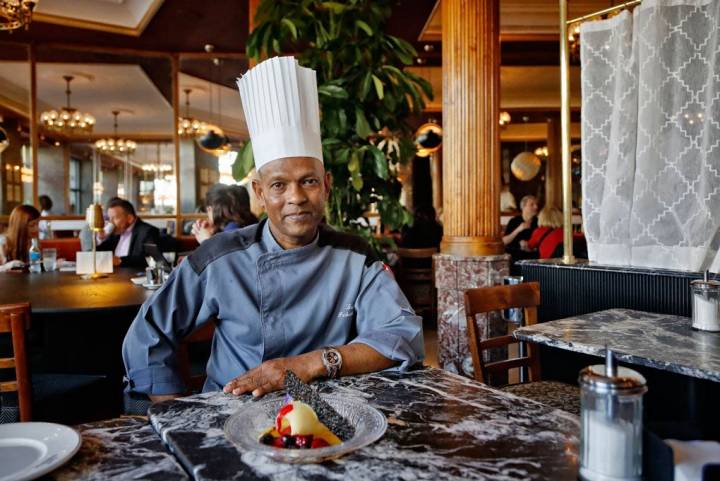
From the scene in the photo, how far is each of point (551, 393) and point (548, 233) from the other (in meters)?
3.73

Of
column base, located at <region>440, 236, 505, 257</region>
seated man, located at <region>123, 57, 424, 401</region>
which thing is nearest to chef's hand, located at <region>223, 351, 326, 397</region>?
seated man, located at <region>123, 57, 424, 401</region>

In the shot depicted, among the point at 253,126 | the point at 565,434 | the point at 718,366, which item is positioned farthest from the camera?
the point at 253,126

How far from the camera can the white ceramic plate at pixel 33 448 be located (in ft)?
2.46

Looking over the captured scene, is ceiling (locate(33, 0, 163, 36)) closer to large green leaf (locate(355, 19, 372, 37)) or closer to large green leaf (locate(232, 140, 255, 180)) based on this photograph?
large green leaf (locate(355, 19, 372, 37))

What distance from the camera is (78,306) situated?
7.39ft

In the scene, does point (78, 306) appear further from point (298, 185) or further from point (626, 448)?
point (626, 448)

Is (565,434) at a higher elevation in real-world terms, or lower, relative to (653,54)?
lower

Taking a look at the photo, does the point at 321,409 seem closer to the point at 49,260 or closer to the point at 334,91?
the point at 334,91

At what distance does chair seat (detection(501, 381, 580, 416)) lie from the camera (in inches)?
78.9

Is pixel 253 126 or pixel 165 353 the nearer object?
pixel 165 353

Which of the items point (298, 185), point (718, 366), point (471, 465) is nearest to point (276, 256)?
point (298, 185)

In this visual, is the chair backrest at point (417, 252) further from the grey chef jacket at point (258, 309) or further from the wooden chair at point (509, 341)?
the grey chef jacket at point (258, 309)

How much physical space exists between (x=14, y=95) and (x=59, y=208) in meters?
2.46

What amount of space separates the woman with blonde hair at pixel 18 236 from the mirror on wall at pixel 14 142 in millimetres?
4110
